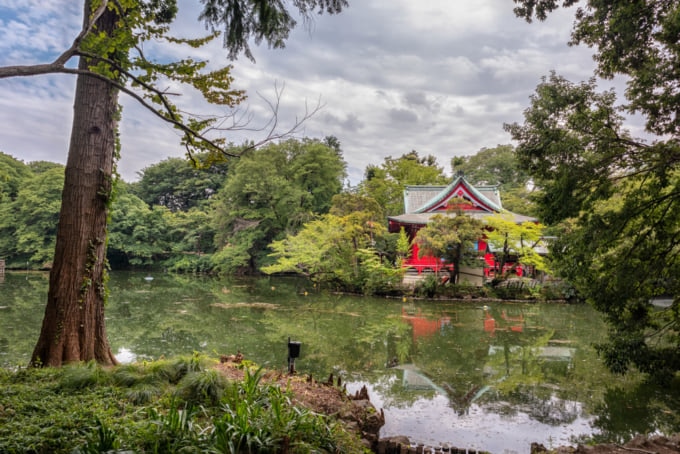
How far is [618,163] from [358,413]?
370 centimetres

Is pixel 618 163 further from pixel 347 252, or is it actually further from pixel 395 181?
pixel 395 181

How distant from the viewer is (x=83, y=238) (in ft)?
14.1

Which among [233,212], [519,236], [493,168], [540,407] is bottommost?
[540,407]

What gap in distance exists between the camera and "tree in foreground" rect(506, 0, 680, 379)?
399 centimetres

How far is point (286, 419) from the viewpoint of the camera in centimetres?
267

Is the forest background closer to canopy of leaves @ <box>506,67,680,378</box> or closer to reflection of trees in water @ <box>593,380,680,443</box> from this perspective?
reflection of trees in water @ <box>593,380,680,443</box>

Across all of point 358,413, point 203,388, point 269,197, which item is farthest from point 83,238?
point 269,197

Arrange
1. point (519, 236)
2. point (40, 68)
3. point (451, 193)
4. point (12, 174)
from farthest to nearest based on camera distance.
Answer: point (12, 174), point (451, 193), point (519, 236), point (40, 68)

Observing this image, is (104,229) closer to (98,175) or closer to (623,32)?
(98,175)

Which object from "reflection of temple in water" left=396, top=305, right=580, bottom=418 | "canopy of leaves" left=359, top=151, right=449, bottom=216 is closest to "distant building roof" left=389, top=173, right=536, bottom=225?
"canopy of leaves" left=359, top=151, right=449, bottom=216

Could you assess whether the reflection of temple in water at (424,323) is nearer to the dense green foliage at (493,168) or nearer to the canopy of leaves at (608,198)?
the canopy of leaves at (608,198)

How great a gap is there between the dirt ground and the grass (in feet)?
1.32

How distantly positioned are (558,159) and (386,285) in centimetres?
1105

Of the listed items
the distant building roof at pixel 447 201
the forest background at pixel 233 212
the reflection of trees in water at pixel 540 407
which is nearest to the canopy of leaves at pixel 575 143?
the reflection of trees in water at pixel 540 407
